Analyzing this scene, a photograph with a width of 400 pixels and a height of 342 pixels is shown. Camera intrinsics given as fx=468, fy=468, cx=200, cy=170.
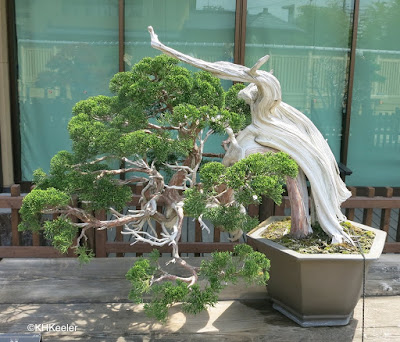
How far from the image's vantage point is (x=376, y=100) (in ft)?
13.5

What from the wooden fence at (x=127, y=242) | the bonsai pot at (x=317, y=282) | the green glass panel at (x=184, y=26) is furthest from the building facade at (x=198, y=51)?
the bonsai pot at (x=317, y=282)

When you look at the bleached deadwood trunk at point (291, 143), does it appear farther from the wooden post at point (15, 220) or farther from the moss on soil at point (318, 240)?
the wooden post at point (15, 220)

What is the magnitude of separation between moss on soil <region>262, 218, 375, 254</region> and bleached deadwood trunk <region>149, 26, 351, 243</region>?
0.05 m

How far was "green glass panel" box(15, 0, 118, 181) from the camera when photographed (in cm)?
381

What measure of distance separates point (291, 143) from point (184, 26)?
2060 millimetres

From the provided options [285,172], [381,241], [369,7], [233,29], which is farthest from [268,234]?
[369,7]

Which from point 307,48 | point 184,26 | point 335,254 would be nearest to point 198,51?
point 184,26

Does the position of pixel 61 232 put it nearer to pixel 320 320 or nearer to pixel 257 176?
pixel 257 176

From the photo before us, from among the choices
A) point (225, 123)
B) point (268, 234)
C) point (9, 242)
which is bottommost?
point (9, 242)

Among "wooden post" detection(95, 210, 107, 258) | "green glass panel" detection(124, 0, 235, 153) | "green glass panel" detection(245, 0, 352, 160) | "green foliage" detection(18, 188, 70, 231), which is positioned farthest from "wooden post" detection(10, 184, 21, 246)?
A: "green glass panel" detection(245, 0, 352, 160)

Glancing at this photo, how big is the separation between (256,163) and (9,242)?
102 inches

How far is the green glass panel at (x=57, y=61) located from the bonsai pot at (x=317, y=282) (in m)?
2.33

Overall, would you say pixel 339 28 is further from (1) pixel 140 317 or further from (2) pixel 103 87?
(1) pixel 140 317

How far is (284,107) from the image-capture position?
7.60 feet
